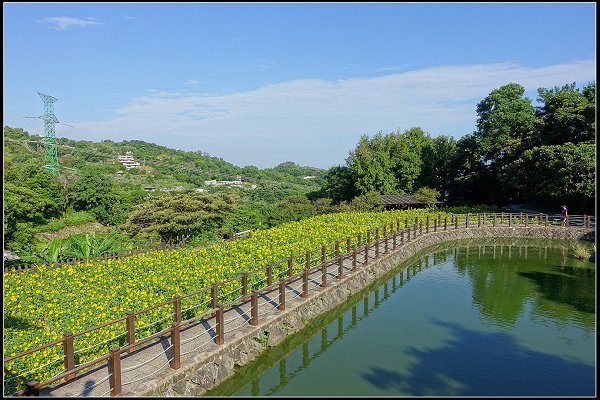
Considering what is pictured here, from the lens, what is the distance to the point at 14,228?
76.3 feet

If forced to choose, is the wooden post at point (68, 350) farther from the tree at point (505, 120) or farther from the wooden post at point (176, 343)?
the tree at point (505, 120)

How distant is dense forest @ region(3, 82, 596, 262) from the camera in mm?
23125

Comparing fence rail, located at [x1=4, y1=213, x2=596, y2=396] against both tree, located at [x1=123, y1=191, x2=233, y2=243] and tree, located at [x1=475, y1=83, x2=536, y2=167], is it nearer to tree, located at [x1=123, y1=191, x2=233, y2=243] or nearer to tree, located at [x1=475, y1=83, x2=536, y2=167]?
tree, located at [x1=123, y1=191, x2=233, y2=243]

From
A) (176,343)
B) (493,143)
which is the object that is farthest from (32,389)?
(493,143)

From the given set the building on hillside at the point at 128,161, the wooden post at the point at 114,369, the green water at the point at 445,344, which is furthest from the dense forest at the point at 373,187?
the building on hillside at the point at 128,161

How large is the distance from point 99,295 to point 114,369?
4298mm

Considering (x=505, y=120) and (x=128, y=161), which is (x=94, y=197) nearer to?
(x=505, y=120)

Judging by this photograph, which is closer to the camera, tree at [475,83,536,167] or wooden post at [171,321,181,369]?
wooden post at [171,321,181,369]

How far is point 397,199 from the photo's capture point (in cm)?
3547

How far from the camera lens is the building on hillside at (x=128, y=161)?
96812 mm

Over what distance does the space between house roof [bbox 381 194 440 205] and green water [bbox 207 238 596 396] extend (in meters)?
17.7

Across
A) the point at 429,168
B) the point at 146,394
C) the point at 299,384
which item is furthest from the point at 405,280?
the point at 429,168

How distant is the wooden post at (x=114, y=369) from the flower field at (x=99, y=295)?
886 millimetres

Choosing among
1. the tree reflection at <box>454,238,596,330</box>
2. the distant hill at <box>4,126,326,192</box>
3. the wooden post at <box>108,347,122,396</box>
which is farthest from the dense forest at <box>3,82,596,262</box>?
the distant hill at <box>4,126,326,192</box>
